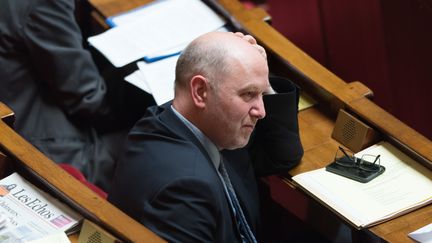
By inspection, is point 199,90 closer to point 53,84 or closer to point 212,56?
point 212,56

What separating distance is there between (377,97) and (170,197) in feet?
4.15

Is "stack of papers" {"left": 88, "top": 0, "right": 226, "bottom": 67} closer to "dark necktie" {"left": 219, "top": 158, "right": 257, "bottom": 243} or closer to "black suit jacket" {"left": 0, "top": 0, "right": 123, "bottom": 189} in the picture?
"black suit jacket" {"left": 0, "top": 0, "right": 123, "bottom": 189}

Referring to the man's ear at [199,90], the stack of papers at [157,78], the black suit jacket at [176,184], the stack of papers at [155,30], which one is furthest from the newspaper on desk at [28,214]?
the stack of papers at [155,30]

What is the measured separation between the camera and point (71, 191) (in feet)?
6.29

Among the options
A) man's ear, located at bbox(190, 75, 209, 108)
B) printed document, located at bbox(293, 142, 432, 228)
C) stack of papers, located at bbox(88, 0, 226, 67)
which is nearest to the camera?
man's ear, located at bbox(190, 75, 209, 108)

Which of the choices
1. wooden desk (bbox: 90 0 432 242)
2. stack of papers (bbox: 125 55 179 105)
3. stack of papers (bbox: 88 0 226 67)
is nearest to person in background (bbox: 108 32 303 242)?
wooden desk (bbox: 90 0 432 242)

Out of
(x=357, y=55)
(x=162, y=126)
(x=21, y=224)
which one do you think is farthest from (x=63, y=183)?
(x=357, y=55)

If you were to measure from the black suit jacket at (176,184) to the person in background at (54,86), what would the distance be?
0.63 meters

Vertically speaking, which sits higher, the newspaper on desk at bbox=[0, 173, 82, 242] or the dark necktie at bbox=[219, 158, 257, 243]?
the newspaper on desk at bbox=[0, 173, 82, 242]

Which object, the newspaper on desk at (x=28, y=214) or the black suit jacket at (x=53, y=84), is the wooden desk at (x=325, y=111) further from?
the newspaper on desk at (x=28, y=214)

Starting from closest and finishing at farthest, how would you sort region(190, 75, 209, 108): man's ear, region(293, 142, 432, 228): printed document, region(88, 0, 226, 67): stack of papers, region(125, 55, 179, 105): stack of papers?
region(190, 75, 209, 108): man's ear < region(293, 142, 432, 228): printed document < region(125, 55, 179, 105): stack of papers < region(88, 0, 226, 67): stack of papers

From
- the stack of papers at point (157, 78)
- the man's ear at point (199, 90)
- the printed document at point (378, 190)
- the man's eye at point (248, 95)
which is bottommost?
the printed document at point (378, 190)

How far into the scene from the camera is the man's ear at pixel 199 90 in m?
1.94

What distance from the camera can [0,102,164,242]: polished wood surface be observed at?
70.6 inches
